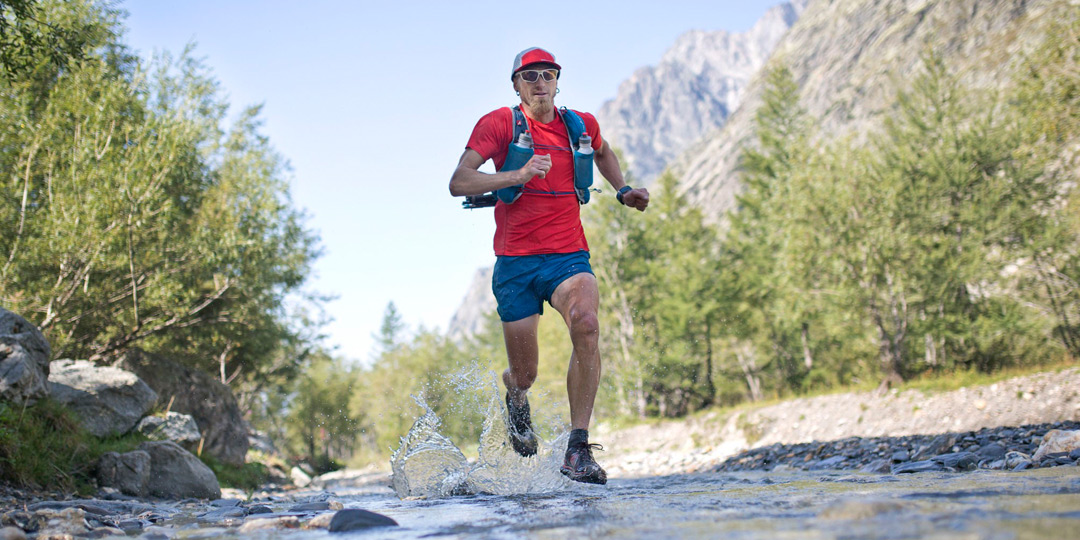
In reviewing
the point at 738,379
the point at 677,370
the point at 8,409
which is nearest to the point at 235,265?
the point at 8,409

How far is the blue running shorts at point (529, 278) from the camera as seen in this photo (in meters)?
5.40

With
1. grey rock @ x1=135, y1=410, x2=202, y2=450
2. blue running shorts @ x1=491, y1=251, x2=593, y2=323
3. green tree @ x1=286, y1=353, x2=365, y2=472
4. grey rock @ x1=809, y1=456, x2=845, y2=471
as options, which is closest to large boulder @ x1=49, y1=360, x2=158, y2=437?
grey rock @ x1=135, y1=410, x2=202, y2=450

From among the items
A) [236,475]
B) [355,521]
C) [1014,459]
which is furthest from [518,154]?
[236,475]

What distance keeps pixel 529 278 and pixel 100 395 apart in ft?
24.4

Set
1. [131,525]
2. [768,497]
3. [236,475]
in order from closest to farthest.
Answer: [768,497], [131,525], [236,475]

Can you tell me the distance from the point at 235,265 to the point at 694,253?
20.7 meters

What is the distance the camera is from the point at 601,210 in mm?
34125

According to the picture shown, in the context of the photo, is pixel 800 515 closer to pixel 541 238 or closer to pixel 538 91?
pixel 541 238

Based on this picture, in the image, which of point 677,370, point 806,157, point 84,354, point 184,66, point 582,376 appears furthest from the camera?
point 677,370

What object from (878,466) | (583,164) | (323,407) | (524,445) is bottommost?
(878,466)

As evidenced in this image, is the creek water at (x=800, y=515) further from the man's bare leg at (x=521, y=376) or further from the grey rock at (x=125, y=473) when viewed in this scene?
the grey rock at (x=125, y=473)

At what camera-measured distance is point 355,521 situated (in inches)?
115

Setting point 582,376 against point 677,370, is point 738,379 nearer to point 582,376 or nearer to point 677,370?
point 677,370

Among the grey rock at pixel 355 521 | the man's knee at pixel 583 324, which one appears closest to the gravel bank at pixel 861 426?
the man's knee at pixel 583 324
